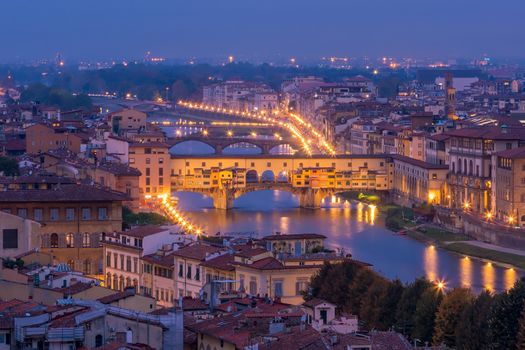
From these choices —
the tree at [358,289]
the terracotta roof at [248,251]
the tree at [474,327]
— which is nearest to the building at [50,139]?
the terracotta roof at [248,251]

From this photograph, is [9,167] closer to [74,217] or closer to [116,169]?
[116,169]

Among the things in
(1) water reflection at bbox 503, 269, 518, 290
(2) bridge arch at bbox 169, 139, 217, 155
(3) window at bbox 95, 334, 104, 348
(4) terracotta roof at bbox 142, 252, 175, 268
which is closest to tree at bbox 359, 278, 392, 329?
(4) terracotta roof at bbox 142, 252, 175, 268

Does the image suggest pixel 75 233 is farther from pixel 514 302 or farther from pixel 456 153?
pixel 456 153

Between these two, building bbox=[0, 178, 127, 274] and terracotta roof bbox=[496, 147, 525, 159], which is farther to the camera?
terracotta roof bbox=[496, 147, 525, 159]

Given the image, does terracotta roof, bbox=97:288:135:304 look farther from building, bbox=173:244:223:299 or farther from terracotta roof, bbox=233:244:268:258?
terracotta roof, bbox=233:244:268:258

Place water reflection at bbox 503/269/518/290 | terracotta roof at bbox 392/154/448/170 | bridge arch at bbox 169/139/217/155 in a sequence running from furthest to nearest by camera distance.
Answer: bridge arch at bbox 169/139/217/155, terracotta roof at bbox 392/154/448/170, water reflection at bbox 503/269/518/290

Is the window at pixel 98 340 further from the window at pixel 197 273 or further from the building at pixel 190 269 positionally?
the window at pixel 197 273

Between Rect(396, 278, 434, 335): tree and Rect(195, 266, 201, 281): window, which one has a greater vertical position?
Rect(195, 266, 201, 281): window
